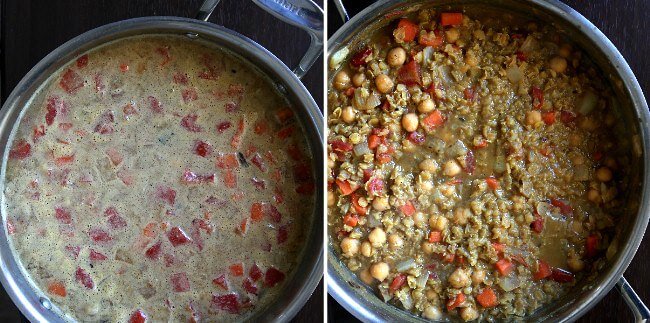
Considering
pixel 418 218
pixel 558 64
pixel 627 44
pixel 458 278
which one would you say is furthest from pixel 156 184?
pixel 627 44

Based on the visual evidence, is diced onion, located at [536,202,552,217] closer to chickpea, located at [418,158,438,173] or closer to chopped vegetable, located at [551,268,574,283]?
chopped vegetable, located at [551,268,574,283]

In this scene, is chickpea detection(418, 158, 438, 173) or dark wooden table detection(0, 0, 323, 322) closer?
dark wooden table detection(0, 0, 323, 322)

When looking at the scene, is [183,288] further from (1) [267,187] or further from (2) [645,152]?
(2) [645,152]

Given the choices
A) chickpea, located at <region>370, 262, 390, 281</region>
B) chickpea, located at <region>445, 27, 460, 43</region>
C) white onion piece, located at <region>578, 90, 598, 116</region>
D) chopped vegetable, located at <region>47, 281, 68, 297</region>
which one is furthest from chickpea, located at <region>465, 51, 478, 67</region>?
chopped vegetable, located at <region>47, 281, 68, 297</region>

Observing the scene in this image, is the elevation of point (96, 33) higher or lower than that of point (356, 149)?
higher

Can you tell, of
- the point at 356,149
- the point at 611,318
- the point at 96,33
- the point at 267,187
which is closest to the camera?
the point at 96,33

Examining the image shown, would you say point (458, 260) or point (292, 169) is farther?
point (458, 260)

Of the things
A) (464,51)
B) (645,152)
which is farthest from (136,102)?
(645,152)
